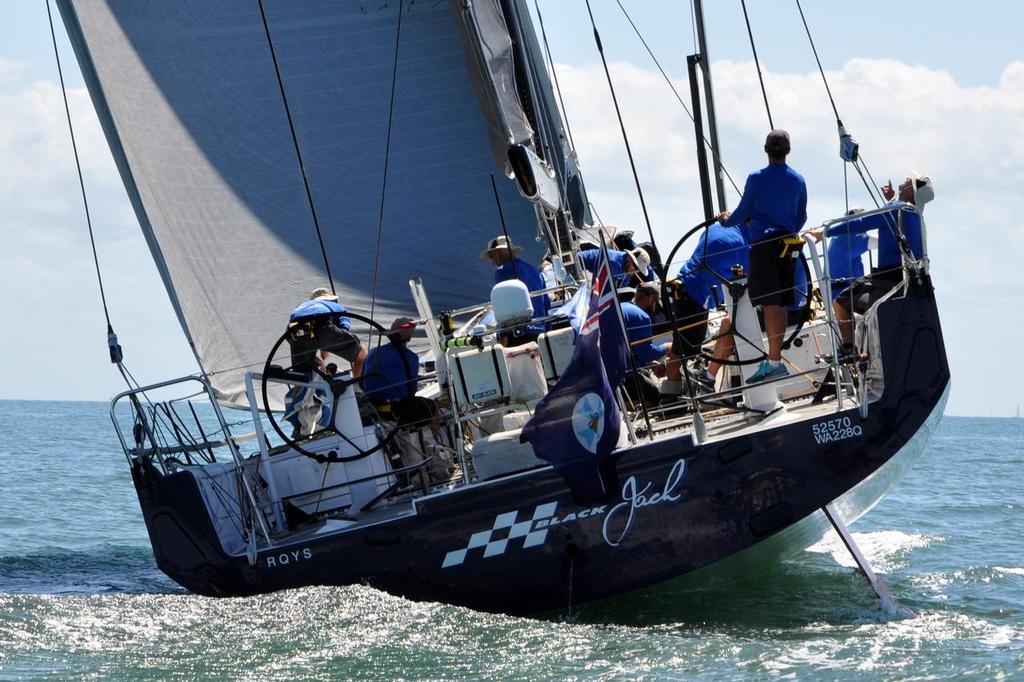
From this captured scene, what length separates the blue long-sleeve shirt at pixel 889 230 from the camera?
297 inches

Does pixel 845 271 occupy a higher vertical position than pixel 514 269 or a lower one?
lower

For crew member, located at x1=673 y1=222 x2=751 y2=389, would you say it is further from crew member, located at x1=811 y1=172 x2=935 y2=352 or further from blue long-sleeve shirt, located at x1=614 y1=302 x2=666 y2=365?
crew member, located at x1=811 y1=172 x2=935 y2=352

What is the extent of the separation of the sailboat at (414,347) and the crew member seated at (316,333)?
0.42ft

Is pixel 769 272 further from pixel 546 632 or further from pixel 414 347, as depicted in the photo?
pixel 414 347

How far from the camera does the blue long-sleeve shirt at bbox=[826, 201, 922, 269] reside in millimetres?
7535

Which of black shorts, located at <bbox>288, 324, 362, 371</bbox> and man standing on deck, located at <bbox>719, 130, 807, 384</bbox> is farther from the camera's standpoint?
black shorts, located at <bbox>288, 324, 362, 371</bbox>

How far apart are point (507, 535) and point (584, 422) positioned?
0.71 metres

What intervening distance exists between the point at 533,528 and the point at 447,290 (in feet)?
12.7

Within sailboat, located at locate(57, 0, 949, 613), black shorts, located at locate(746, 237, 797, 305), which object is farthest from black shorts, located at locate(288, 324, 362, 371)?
black shorts, located at locate(746, 237, 797, 305)

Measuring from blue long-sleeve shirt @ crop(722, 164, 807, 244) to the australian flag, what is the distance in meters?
0.97

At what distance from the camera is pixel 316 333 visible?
7.96 metres

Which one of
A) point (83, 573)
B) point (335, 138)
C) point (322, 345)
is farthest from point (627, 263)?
point (83, 573)

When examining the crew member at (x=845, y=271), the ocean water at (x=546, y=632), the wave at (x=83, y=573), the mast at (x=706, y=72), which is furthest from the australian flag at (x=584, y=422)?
the mast at (x=706, y=72)

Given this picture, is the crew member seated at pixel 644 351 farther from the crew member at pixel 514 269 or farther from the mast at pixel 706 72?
the mast at pixel 706 72
